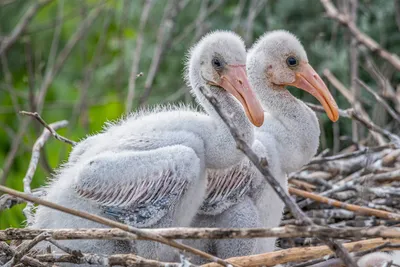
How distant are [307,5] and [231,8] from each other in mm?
772

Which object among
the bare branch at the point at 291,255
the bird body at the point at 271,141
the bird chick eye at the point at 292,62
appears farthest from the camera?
the bird chick eye at the point at 292,62

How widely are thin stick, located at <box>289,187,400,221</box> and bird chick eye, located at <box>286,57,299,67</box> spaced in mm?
773

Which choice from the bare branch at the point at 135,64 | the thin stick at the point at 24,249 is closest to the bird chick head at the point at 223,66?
the thin stick at the point at 24,249

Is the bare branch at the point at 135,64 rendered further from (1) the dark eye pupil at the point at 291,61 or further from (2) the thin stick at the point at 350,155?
(1) the dark eye pupil at the point at 291,61

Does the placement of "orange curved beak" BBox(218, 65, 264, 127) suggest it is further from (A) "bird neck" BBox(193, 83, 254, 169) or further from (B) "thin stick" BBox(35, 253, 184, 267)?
(B) "thin stick" BBox(35, 253, 184, 267)

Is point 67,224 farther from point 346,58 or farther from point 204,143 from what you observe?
point 346,58

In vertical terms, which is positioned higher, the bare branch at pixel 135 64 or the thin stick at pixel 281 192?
the bare branch at pixel 135 64

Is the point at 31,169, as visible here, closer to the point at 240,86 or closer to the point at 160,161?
the point at 160,161

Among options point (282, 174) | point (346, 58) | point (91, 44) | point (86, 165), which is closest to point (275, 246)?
point (282, 174)

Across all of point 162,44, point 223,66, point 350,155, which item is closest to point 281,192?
point 223,66

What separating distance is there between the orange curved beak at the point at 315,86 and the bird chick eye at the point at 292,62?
0.03 meters

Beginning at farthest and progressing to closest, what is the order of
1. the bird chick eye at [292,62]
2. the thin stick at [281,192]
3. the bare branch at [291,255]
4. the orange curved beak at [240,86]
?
the bird chick eye at [292,62] < the orange curved beak at [240,86] < the bare branch at [291,255] < the thin stick at [281,192]

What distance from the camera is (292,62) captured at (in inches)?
239

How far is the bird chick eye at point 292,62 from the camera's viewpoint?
607 centimetres
